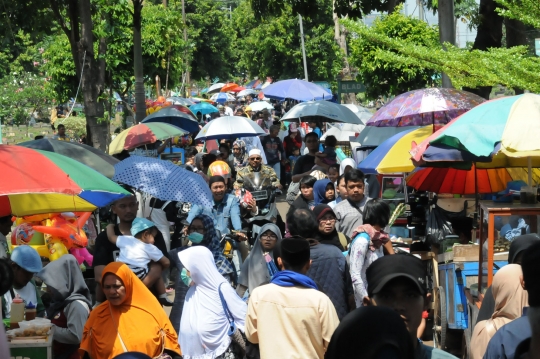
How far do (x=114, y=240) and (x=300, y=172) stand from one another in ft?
21.1

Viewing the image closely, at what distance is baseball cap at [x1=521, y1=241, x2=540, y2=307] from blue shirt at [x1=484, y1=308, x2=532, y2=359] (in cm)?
16

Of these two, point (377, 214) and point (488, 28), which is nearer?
point (377, 214)

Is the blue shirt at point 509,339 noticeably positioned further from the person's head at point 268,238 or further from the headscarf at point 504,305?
the person's head at point 268,238

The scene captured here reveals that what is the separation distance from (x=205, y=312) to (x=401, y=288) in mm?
2760

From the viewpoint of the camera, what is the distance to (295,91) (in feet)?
72.9

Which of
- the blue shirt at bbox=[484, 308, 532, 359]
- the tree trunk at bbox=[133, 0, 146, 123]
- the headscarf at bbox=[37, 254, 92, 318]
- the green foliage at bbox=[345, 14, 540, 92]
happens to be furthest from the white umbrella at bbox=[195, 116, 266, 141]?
the blue shirt at bbox=[484, 308, 532, 359]

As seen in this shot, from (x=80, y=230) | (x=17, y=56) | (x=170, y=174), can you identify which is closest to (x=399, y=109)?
(x=170, y=174)

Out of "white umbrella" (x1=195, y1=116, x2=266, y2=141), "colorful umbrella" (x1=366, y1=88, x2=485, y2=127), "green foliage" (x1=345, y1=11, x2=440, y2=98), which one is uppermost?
"green foliage" (x1=345, y1=11, x2=440, y2=98)

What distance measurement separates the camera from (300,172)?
1390 cm

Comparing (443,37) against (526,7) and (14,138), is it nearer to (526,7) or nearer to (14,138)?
(526,7)

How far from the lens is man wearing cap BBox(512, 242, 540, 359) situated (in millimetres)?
3590

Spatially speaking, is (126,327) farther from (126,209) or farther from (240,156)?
(240,156)

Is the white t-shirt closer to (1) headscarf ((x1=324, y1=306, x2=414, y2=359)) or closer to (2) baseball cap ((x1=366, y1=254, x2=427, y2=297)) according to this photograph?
(2) baseball cap ((x1=366, y1=254, x2=427, y2=297))

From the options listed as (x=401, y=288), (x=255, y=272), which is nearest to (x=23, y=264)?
(x=255, y=272)
